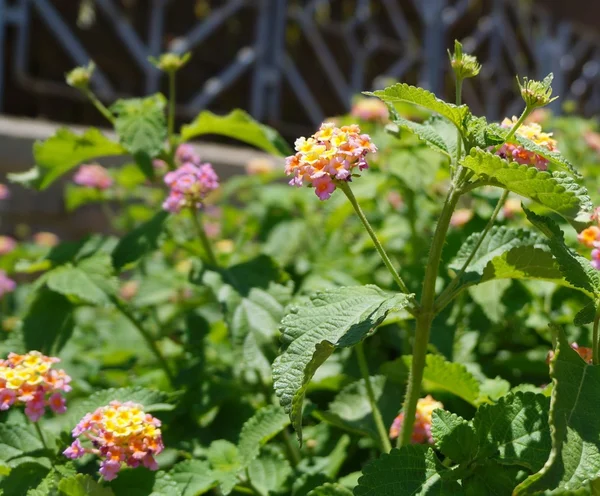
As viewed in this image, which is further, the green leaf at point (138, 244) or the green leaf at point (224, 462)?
the green leaf at point (138, 244)

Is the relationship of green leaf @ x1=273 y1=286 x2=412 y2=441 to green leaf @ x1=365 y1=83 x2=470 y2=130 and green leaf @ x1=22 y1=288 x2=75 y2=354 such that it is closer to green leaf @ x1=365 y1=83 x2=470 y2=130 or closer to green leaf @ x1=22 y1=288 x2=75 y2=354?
green leaf @ x1=365 y1=83 x2=470 y2=130

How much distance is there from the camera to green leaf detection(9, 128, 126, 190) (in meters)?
1.47

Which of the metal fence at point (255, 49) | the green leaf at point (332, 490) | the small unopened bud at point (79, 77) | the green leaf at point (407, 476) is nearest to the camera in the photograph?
the green leaf at point (407, 476)

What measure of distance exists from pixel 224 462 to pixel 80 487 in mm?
246

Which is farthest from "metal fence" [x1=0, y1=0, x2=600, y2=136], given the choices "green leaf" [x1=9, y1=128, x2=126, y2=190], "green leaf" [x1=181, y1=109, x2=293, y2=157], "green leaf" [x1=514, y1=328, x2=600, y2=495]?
"green leaf" [x1=514, y1=328, x2=600, y2=495]

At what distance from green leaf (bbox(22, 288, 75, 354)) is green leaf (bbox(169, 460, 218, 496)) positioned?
0.41 m

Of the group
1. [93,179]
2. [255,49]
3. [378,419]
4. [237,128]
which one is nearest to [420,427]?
[378,419]

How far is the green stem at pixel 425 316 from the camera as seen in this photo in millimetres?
924

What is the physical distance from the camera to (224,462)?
3.64 feet

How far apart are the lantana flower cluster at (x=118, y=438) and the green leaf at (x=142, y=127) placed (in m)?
0.58

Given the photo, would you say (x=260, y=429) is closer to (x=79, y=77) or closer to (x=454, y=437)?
(x=454, y=437)

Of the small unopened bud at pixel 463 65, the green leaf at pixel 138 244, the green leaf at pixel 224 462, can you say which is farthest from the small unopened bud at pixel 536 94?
the green leaf at pixel 138 244

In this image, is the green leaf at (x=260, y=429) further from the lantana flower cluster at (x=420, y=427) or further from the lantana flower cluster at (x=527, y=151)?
the lantana flower cluster at (x=527, y=151)

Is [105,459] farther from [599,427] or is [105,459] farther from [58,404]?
[599,427]
